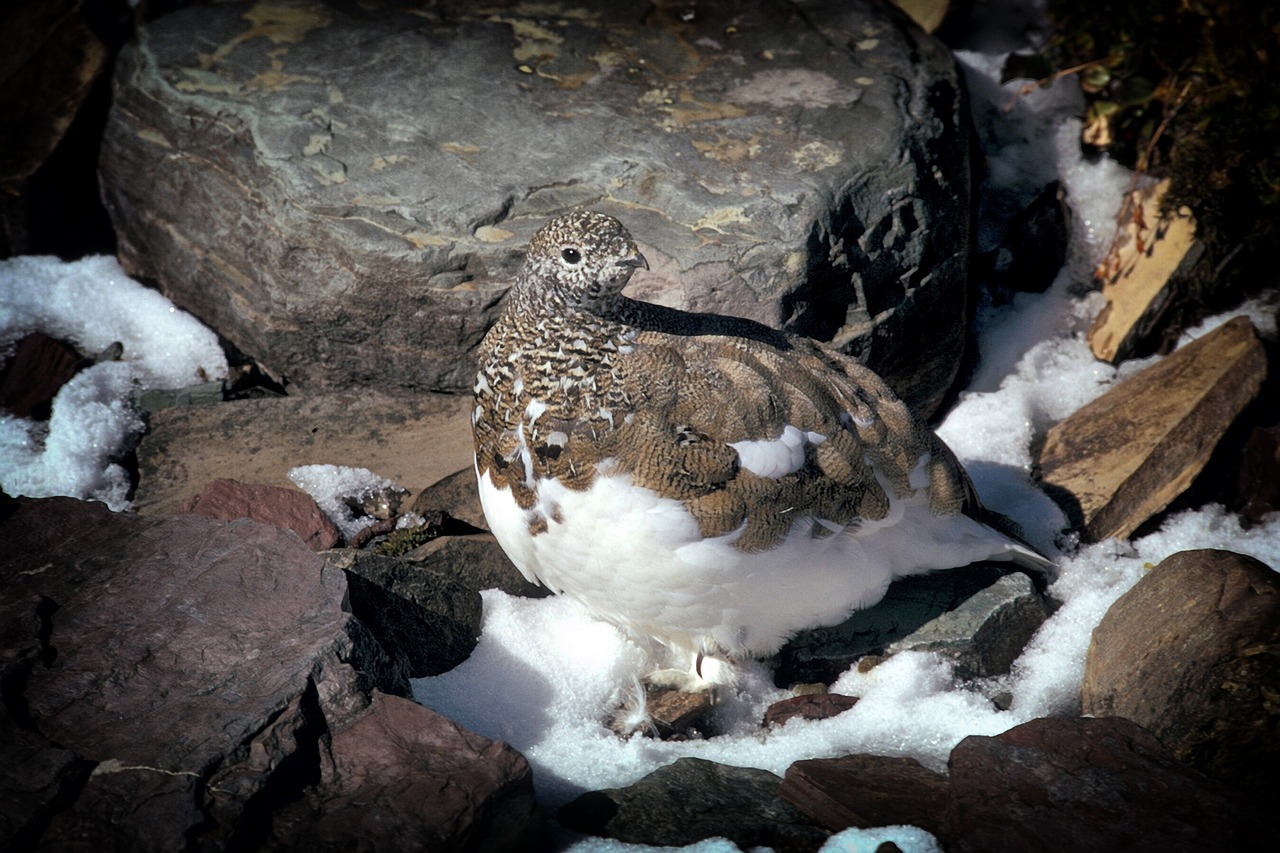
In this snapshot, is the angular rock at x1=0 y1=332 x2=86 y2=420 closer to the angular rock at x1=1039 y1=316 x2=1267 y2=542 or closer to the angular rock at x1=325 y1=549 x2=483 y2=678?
the angular rock at x1=325 y1=549 x2=483 y2=678

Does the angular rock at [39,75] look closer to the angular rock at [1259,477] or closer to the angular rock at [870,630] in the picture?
the angular rock at [870,630]

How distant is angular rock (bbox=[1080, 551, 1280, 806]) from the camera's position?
2.28m

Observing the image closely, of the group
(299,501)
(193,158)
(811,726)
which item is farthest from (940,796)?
(193,158)

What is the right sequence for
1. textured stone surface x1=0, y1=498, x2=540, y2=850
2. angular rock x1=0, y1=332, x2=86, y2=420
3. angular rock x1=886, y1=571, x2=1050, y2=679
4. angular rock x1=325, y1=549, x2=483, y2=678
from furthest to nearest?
angular rock x1=0, y1=332, x2=86, y2=420 < angular rock x1=886, y1=571, x2=1050, y2=679 < angular rock x1=325, y1=549, x2=483, y2=678 < textured stone surface x1=0, y1=498, x2=540, y2=850

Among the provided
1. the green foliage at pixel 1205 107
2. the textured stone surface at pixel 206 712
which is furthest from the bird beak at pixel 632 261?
the green foliage at pixel 1205 107

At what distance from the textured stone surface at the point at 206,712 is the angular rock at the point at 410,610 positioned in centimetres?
17

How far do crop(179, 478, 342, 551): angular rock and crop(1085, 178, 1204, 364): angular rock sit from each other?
282cm

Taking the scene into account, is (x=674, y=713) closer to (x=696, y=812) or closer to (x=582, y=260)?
(x=696, y=812)

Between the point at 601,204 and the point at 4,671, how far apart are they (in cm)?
212

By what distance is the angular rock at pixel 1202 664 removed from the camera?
2.28 m

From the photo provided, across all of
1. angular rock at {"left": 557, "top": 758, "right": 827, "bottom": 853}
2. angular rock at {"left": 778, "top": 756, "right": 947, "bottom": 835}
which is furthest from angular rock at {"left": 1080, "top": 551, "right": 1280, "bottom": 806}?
angular rock at {"left": 557, "top": 758, "right": 827, "bottom": 853}

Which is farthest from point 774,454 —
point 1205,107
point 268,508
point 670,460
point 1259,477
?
point 1205,107

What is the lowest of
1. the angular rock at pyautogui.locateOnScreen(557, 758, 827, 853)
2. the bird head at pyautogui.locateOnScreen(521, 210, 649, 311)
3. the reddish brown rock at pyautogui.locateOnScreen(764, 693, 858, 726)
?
the reddish brown rock at pyautogui.locateOnScreen(764, 693, 858, 726)

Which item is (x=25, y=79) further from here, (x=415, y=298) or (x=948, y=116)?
(x=948, y=116)
